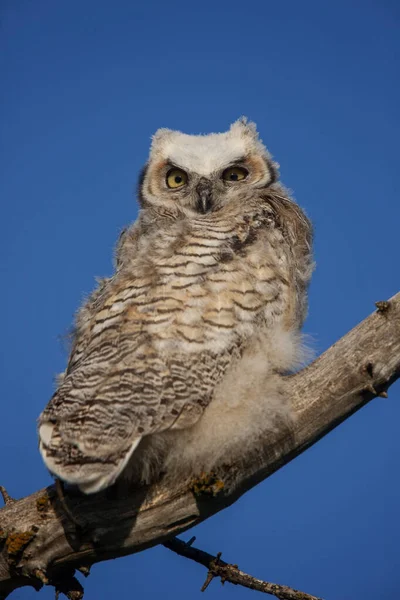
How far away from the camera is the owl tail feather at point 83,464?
5.50 feet

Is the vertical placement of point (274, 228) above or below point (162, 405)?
above

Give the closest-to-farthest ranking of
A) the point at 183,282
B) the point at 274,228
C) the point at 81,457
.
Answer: the point at 81,457, the point at 183,282, the point at 274,228

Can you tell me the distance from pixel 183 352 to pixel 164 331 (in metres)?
0.08

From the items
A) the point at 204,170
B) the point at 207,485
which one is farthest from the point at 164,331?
the point at 204,170

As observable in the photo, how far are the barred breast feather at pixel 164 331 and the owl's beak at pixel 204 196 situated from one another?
0.25m

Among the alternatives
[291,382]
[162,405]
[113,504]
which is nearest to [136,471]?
[113,504]

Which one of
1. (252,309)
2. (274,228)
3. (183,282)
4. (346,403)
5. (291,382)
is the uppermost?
(274,228)

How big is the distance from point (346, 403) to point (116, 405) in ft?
2.10

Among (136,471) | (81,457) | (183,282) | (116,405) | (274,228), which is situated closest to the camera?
(81,457)

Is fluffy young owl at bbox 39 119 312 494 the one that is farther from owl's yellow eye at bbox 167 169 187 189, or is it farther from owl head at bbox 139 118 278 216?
owl's yellow eye at bbox 167 169 187 189

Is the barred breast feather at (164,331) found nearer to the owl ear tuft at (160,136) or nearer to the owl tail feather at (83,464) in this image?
the owl tail feather at (83,464)

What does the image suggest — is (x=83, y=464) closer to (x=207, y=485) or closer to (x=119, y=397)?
(x=119, y=397)

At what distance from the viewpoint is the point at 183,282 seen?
2107mm

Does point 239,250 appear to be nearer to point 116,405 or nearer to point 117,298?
point 117,298
